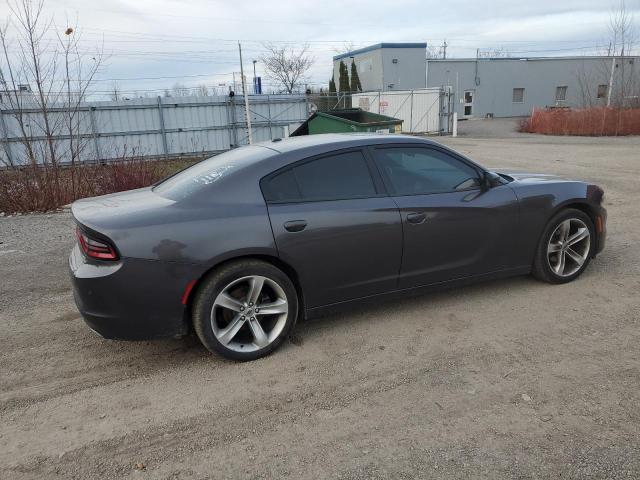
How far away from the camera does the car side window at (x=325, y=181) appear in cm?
361

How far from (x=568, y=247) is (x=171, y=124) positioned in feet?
65.4

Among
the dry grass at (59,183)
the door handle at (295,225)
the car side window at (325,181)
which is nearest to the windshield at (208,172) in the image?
the car side window at (325,181)

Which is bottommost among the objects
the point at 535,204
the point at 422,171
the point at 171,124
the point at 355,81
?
the point at 535,204

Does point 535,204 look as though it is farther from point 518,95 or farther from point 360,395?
point 518,95

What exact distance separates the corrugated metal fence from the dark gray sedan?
1811 centimetres

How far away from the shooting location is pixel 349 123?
35.7ft

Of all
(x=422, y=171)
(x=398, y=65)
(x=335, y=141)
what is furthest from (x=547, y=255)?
(x=398, y=65)

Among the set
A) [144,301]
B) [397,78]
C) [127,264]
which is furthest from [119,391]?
[397,78]

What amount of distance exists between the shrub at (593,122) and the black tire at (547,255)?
2502cm

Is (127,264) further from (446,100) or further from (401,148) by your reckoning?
(446,100)

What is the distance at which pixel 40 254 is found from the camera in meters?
6.31

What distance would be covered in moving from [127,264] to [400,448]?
1971mm

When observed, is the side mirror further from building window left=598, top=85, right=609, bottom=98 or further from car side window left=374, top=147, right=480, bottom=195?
building window left=598, top=85, right=609, bottom=98

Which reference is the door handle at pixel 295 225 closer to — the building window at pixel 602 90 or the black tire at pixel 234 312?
the black tire at pixel 234 312
